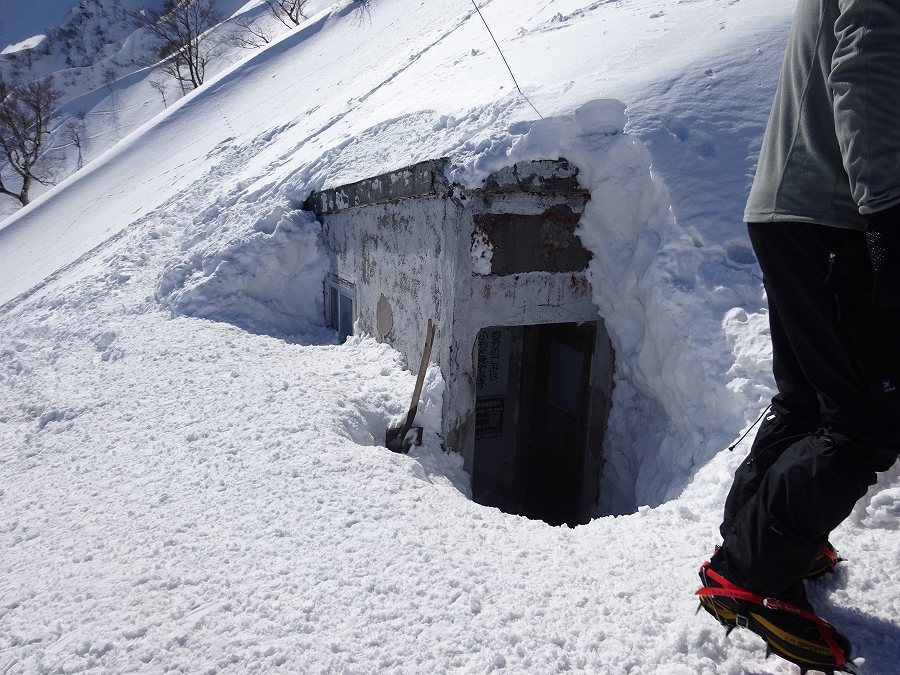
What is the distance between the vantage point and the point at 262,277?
22.1 feet

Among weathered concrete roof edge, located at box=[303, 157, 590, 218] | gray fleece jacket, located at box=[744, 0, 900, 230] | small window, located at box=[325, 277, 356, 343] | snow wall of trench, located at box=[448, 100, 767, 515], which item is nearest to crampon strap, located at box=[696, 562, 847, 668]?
gray fleece jacket, located at box=[744, 0, 900, 230]

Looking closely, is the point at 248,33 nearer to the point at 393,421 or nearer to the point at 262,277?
the point at 262,277

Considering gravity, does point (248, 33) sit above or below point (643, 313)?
above

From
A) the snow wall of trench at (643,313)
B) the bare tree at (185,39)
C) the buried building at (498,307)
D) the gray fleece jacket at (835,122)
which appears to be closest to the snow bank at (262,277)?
the buried building at (498,307)

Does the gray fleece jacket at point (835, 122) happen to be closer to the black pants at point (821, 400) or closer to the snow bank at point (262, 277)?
the black pants at point (821, 400)

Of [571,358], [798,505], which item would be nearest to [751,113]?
[571,358]

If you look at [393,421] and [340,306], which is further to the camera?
[340,306]

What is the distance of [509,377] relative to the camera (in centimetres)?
609

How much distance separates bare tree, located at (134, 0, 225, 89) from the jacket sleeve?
28.7 metres

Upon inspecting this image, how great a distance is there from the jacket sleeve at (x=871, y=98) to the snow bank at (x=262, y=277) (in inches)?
225

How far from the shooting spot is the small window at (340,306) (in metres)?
6.44

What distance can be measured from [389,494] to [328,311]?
4.12m

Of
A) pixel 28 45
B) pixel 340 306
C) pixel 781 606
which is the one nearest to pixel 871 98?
pixel 781 606

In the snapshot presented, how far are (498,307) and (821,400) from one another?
9.08 feet
